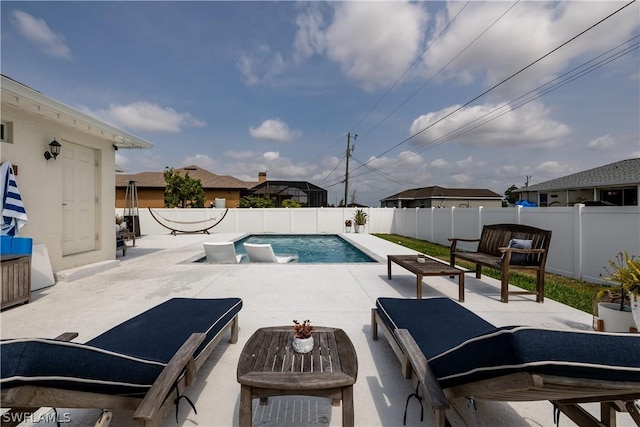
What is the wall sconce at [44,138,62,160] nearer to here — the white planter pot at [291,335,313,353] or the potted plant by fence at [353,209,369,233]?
the white planter pot at [291,335,313,353]

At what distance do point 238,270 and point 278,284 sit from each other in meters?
1.59

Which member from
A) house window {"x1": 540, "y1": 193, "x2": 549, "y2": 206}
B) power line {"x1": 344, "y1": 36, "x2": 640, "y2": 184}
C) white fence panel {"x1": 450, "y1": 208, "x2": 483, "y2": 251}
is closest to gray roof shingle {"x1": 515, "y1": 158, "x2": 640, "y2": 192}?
house window {"x1": 540, "y1": 193, "x2": 549, "y2": 206}

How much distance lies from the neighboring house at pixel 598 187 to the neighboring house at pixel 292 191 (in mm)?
18153

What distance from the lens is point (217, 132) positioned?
766 inches

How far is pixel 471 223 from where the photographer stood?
1007 centimetres

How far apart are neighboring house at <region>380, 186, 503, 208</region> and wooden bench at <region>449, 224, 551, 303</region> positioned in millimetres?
26416

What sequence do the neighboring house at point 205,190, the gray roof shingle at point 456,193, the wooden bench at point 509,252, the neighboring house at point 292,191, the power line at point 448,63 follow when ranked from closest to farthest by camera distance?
1. the wooden bench at point 509,252
2. the power line at point 448,63
3. the neighboring house at point 292,191
4. the neighboring house at point 205,190
5. the gray roof shingle at point 456,193

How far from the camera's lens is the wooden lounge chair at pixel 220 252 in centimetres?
725

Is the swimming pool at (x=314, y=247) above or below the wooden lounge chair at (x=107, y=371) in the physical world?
below

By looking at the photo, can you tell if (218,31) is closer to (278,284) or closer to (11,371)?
(278,284)

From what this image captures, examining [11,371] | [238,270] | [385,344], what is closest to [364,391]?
[385,344]

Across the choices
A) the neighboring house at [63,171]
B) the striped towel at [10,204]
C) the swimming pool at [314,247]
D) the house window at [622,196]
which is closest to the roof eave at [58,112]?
the neighboring house at [63,171]

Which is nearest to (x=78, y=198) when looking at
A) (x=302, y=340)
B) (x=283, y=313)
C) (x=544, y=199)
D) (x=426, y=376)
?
(x=283, y=313)

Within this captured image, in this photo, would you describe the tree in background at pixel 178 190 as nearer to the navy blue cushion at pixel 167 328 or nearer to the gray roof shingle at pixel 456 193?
the navy blue cushion at pixel 167 328
